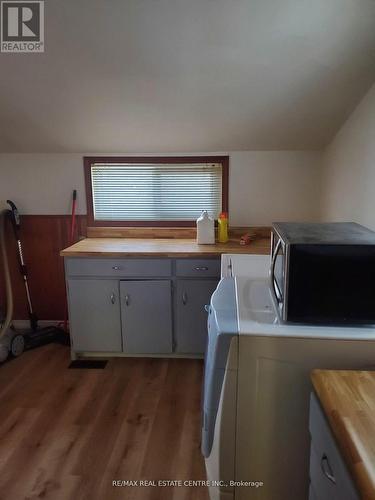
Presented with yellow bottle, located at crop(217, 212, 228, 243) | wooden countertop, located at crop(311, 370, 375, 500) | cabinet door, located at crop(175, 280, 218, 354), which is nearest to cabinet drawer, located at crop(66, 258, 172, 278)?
cabinet door, located at crop(175, 280, 218, 354)

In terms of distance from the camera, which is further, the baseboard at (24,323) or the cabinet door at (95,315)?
the baseboard at (24,323)

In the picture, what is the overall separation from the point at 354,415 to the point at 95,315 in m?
2.02

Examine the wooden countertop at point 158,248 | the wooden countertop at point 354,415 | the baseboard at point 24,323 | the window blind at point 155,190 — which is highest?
the window blind at point 155,190

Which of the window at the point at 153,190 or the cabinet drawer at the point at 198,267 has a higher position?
the window at the point at 153,190

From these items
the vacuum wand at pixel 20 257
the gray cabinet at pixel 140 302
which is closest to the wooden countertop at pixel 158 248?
the gray cabinet at pixel 140 302

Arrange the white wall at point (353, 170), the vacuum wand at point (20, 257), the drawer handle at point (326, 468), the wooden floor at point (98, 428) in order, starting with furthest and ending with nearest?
the vacuum wand at point (20, 257)
the white wall at point (353, 170)
the wooden floor at point (98, 428)
the drawer handle at point (326, 468)

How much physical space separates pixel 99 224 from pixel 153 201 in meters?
0.51

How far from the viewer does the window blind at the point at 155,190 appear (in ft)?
9.29

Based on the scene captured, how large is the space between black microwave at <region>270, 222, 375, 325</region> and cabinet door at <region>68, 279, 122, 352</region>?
5.16 feet

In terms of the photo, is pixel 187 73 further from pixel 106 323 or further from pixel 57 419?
pixel 57 419

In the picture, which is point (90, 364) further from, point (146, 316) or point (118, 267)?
point (118, 267)

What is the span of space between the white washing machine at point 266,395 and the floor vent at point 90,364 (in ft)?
5.02

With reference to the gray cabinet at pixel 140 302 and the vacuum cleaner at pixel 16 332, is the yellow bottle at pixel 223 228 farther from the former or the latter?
the vacuum cleaner at pixel 16 332

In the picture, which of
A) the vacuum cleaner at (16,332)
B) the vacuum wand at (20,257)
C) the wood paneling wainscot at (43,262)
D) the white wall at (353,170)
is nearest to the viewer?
the white wall at (353,170)
